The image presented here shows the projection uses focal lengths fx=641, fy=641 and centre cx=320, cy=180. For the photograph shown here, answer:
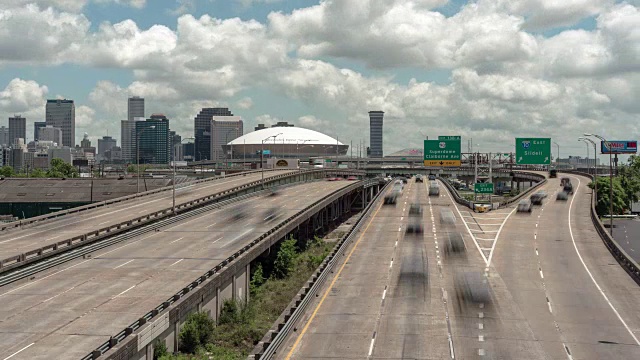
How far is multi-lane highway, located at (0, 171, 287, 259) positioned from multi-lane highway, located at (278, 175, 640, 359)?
22999 mm

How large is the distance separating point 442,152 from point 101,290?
3165 inches

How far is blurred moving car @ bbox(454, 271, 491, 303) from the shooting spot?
116 feet

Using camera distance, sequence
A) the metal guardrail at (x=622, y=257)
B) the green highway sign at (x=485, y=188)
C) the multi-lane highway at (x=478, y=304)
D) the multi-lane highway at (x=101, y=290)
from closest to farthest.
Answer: the multi-lane highway at (x=101, y=290) < the multi-lane highway at (x=478, y=304) < the metal guardrail at (x=622, y=257) < the green highway sign at (x=485, y=188)

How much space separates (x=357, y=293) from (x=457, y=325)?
7920 millimetres

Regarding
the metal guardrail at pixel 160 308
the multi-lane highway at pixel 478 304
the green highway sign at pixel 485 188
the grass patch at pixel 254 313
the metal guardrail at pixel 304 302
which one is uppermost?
the green highway sign at pixel 485 188

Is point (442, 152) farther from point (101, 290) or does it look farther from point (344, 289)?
point (101, 290)

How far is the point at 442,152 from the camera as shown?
351 ft

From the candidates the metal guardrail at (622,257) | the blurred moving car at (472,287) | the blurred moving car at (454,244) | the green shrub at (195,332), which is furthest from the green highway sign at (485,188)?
the green shrub at (195,332)

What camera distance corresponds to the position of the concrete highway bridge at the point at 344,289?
26266 mm

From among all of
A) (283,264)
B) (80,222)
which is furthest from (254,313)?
(80,222)

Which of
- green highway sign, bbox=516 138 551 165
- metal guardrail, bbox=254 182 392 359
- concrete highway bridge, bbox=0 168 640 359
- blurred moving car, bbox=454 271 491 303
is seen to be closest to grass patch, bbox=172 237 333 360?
concrete highway bridge, bbox=0 168 640 359

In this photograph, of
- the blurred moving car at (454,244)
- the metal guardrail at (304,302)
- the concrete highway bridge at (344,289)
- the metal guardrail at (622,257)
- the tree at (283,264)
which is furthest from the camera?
the tree at (283,264)

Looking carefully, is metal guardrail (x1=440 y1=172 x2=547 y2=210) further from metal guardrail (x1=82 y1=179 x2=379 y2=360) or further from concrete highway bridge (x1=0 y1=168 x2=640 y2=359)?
metal guardrail (x1=82 y1=179 x2=379 y2=360)

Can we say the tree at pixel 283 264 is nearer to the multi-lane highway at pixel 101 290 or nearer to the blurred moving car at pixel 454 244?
the multi-lane highway at pixel 101 290
